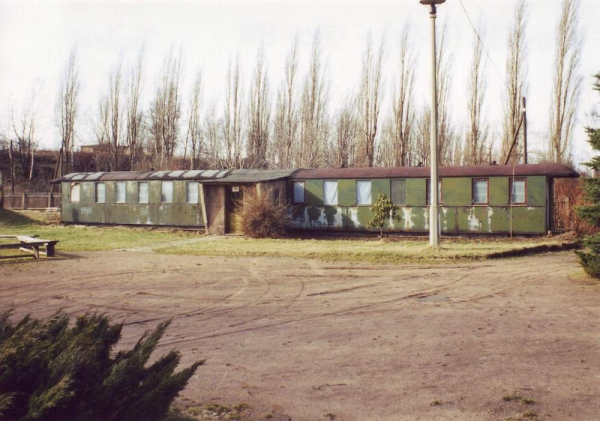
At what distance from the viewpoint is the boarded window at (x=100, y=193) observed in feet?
88.9

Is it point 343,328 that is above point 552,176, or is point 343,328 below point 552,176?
below

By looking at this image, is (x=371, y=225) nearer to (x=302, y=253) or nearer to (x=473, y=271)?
(x=302, y=253)

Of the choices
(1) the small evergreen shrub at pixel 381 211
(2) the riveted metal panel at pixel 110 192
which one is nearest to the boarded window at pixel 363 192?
(1) the small evergreen shrub at pixel 381 211

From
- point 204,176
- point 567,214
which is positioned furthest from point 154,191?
point 567,214

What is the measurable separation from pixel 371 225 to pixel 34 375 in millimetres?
17504

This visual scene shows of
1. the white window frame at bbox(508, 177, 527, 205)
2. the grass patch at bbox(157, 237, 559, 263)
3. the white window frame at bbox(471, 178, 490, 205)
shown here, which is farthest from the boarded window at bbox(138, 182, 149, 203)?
the white window frame at bbox(508, 177, 527, 205)

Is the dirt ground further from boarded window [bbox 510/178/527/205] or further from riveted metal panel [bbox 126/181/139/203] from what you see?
riveted metal panel [bbox 126/181/139/203]

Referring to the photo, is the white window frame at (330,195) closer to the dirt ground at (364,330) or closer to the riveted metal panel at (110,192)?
the dirt ground at (364,330)

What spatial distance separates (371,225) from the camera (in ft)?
65.1

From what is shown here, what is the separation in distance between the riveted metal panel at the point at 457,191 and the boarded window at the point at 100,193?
16.7m

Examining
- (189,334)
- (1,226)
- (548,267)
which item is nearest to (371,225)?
(548,267)

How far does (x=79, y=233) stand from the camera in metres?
23.7

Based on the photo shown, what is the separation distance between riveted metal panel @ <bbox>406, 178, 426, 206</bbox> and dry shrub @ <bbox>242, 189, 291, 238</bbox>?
4.82 metres

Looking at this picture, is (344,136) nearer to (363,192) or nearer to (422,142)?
(422,142)
